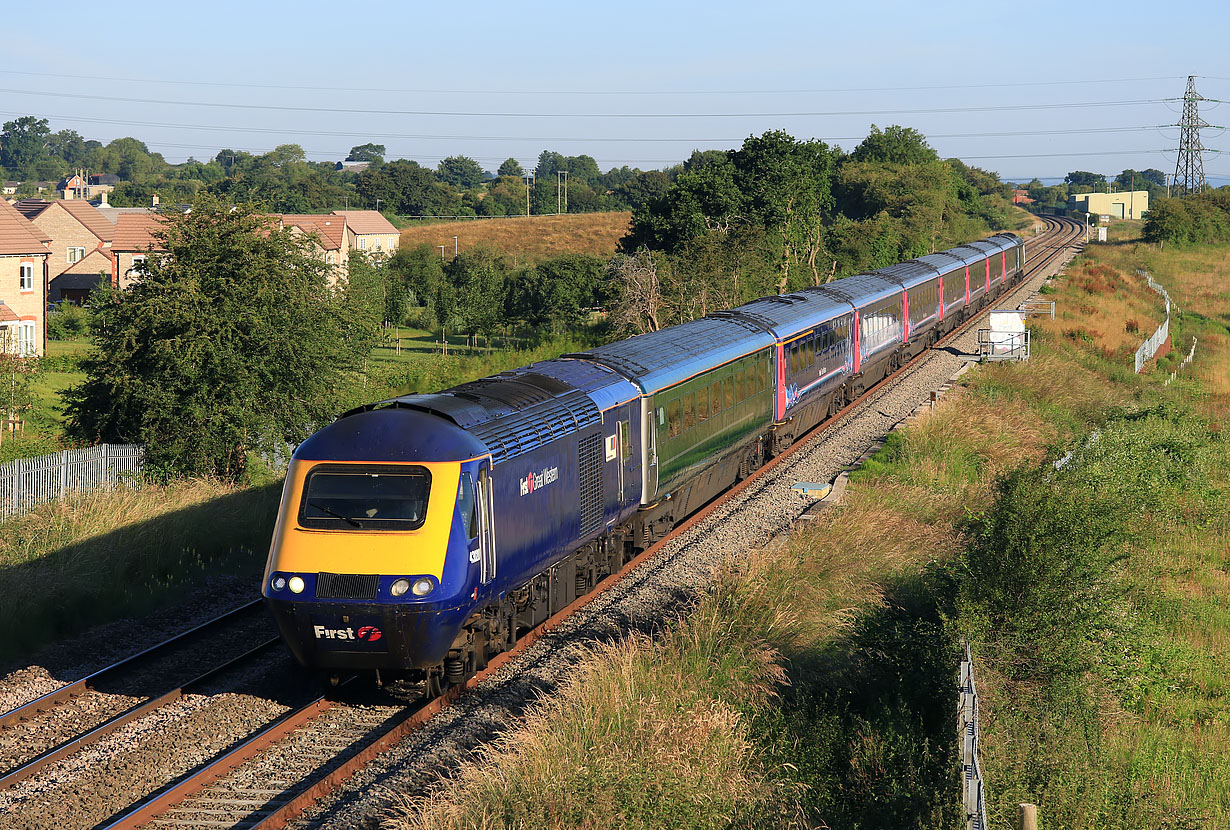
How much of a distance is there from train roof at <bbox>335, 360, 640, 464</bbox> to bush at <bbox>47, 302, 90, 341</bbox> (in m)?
49.9

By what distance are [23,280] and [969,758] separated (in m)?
52.1

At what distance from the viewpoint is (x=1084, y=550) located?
462 inches

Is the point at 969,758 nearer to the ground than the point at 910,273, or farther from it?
nearer to the ground

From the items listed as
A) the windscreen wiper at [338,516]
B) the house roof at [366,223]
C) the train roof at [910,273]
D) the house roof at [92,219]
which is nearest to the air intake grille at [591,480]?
the windscreen wiper at [338,516]

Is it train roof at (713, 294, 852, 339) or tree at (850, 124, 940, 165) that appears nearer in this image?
train roof at (713, 294, 852, 339)

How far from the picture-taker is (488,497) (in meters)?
11.2

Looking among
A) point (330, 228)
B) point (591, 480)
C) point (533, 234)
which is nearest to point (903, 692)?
point (591, 480)

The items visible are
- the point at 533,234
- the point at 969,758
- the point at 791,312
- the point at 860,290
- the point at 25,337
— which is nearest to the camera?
the point at 969,758

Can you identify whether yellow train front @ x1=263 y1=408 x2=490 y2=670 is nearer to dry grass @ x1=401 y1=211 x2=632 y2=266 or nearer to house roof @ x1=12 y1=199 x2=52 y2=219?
house roof @ x1=12 y1=199 x2=52 y2=219

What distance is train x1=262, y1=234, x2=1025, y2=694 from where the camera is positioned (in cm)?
1048

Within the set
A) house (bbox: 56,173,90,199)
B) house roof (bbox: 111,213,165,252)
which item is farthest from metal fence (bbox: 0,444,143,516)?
house (bbox: 56,173,90,199)

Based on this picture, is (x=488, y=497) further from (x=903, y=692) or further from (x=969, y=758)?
(x=969, y=758)

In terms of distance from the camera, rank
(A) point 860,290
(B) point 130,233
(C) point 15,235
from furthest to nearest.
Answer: (B) point 130,233, (C) point 15,235, (A) point 860,290

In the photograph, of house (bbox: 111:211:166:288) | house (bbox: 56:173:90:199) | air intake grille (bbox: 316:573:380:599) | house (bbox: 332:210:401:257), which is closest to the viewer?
air intake grille (bbox: 316:573:380:599)
